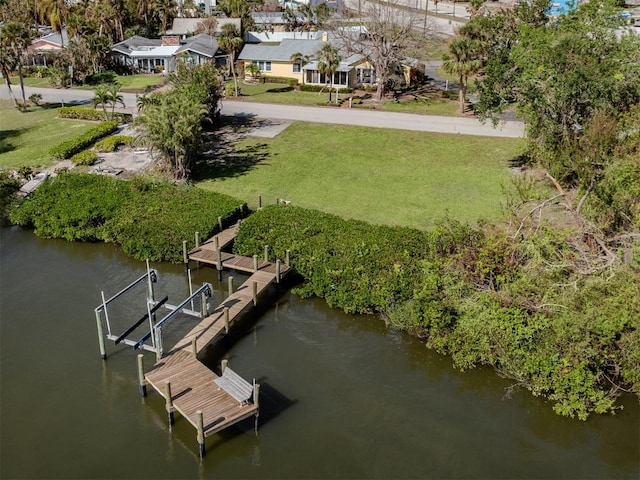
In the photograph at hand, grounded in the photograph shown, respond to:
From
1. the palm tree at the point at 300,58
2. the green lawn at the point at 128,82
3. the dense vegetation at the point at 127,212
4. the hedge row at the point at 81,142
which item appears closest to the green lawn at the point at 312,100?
the palm tree at the point at 300,58

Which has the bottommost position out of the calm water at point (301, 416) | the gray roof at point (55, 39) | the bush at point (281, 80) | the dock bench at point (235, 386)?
the calm water at point (301, 416)

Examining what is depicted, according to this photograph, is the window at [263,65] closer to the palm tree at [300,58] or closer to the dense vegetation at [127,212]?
the palm tree at [300,58]

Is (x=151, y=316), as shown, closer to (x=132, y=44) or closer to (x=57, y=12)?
(x=132, y=44)

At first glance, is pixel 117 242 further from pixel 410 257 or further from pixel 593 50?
pixel 593 50

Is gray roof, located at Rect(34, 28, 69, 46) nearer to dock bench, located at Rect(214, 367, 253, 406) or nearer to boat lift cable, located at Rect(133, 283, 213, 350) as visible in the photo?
boat lift cable, located at Rect(133, 283, 213, 350)

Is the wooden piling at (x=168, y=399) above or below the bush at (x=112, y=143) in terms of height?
below
